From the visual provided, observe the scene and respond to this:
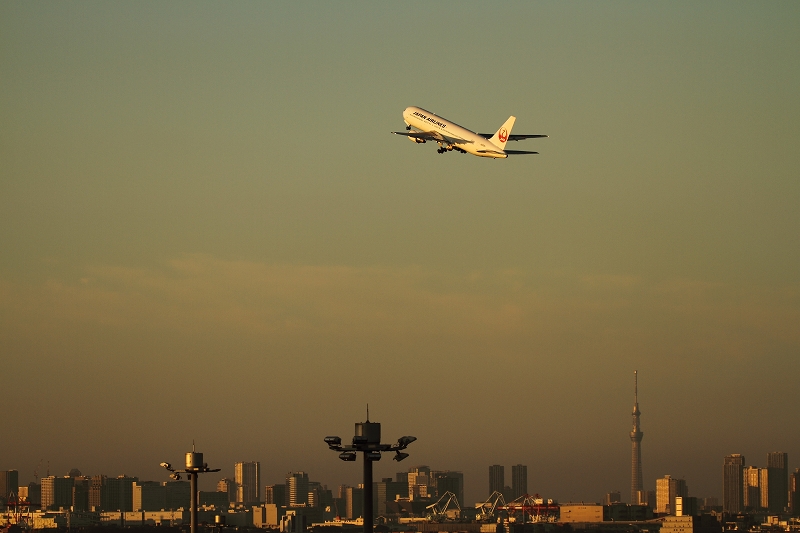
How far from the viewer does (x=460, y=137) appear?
180 meters

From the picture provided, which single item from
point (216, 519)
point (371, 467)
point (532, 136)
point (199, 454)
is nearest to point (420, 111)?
point (532, 136)

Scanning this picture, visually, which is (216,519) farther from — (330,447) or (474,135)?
(474,135)

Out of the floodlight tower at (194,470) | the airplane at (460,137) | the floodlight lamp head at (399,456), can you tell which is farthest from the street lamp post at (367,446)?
the airplane at (460,137)

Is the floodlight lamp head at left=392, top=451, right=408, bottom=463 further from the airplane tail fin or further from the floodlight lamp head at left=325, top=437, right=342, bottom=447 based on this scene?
the airplane tail fin

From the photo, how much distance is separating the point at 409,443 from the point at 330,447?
4298mm

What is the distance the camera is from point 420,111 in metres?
199

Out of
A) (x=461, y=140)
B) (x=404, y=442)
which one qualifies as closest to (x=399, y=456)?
(x=404, y=442)

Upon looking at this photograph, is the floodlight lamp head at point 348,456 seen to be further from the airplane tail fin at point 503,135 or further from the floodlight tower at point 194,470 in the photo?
the airplane tail fin at point 503,135

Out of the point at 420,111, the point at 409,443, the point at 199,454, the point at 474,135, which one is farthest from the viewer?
the point at 420,111

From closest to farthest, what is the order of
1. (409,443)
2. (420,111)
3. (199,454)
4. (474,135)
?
(409,443), (199,454), (474,135), (420,111)

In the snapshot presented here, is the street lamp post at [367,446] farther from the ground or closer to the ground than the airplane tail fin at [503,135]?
closer to the ground

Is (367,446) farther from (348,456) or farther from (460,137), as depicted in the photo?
(460,137)

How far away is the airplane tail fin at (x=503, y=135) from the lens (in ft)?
607

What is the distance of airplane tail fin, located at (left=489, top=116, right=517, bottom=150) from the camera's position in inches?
7283
